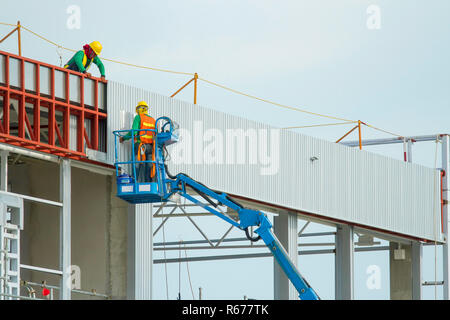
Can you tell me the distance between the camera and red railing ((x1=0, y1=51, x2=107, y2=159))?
28391 millimetres

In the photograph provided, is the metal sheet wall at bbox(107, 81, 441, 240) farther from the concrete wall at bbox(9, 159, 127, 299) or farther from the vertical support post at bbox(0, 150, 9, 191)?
the vertical support post at bbox(0, 150, 9, 191)

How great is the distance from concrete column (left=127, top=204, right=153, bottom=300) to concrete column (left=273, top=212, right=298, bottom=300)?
21.1ft

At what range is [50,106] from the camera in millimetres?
29453

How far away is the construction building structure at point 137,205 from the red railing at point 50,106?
0.03 meters

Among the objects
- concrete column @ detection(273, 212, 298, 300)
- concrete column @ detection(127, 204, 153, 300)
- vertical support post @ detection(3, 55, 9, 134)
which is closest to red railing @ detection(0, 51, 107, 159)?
vertical support post @ detection(3, 55, 9, 134)

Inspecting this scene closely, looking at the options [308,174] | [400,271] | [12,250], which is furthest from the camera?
[400,271]

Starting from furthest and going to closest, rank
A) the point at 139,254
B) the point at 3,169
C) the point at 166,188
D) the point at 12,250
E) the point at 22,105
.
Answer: the point at 139,254 → the point at 166,188 → the point at 3,169 → the point at 22,105 → the point at 12,250

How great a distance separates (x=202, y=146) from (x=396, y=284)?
44.1ft

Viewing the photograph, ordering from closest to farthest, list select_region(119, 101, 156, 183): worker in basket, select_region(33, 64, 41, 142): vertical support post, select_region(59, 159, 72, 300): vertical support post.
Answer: select_region(33, 64, 41, 142): vertical support post → select_region(59, 159, 72, 300): vertical support post → select_region(119, 101, 156, 183): worker in basket

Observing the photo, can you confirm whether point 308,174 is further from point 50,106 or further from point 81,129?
point 50,106

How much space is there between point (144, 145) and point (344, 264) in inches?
472

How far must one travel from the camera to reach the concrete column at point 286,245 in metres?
36.3

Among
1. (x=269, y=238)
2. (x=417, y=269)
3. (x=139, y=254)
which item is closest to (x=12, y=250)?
(x=139, y=254)
